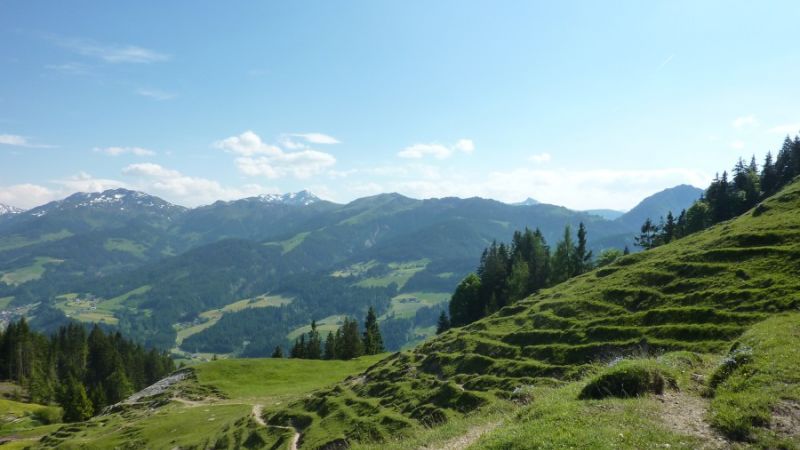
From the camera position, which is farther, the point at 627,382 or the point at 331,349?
the point at 331,349

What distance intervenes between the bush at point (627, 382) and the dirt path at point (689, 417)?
687mm

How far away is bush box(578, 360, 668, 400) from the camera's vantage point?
21.9m

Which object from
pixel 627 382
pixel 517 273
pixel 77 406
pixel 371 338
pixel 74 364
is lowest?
pixel 74 364

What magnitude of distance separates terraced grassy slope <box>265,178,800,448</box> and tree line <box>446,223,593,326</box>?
4395 cm

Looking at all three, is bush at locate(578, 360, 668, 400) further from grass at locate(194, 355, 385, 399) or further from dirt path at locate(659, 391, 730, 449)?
grass at locate(194, 355, 385, 399)

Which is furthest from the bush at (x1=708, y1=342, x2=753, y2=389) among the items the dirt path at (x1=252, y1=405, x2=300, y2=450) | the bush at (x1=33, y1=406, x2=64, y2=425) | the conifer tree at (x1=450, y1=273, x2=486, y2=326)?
the bush at (x1=33, y1=406, x2=64, y2=425)

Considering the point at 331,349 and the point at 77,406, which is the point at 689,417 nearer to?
the point at 77,406

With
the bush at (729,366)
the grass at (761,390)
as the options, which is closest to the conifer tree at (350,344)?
the grass at (761,390)

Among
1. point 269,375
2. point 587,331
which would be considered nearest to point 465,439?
point 587,331

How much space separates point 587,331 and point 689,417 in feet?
71.7

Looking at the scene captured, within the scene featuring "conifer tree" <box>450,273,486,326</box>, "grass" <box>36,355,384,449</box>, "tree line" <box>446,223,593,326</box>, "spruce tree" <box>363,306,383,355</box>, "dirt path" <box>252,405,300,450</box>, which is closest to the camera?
"dirt path" <box>252,405,300,450</box>

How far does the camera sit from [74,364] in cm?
13675

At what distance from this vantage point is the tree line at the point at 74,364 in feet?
383

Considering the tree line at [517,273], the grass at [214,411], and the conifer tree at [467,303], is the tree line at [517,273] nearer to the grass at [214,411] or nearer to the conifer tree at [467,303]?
the conifer tree at [467,303]
